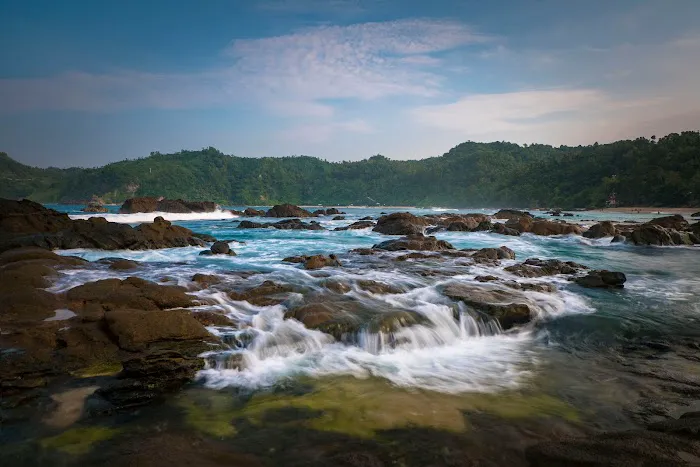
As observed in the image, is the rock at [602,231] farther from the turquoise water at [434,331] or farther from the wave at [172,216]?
the wave at [172,216]

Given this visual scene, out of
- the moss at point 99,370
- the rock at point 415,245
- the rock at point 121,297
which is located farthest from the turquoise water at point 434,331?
the rock at point 415,245

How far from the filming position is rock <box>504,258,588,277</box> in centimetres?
1391

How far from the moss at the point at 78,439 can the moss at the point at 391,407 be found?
144 centimetres

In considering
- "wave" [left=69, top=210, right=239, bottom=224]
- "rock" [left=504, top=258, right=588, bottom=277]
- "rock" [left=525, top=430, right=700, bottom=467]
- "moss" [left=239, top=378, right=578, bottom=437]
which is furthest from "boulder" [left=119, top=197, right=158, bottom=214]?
"rock" [left=525, top=430, right=700, bottom=467]

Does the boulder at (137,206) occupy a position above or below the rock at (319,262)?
above

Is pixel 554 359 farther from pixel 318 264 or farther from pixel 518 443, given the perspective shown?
pixel 318 264

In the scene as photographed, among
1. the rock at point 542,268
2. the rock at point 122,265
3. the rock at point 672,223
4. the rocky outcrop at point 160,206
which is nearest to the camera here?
the rock at point 122,265

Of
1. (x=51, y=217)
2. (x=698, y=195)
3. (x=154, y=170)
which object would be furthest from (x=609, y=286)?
(x=154, y=170)

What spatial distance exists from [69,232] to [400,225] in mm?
22920

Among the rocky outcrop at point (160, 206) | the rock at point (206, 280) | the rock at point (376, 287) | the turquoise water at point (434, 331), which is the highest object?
the rocky outcrop at point (160, 206)

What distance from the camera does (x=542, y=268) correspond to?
1453cm

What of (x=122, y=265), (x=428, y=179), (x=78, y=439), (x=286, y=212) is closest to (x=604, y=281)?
(x=78, y=439)

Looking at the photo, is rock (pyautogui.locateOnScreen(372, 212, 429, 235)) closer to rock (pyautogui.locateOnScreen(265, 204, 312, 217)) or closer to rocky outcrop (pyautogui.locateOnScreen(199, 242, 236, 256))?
rocky outcrop (pyautogui.locateOnScreen(199, 242, 236, 256))

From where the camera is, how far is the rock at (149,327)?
253 inches
